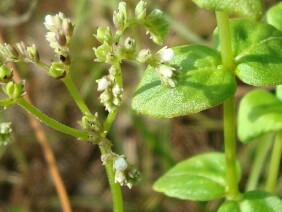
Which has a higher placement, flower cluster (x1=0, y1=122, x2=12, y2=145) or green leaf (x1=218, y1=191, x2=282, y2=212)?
flower cluster (x1=0, y1=122, x2=12, y2=145)

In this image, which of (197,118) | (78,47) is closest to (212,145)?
(197,118)

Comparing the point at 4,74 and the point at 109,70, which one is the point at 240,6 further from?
the point at 4,74

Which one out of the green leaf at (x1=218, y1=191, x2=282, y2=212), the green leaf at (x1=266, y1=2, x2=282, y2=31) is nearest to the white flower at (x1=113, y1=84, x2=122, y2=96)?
the green leaf at (x1=218, y1=191, x2=282, y2=212)

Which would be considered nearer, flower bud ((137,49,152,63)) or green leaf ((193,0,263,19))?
green leaf ((193,0,263,19))

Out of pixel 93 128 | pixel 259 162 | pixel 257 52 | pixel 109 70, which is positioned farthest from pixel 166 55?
pixel 259 162

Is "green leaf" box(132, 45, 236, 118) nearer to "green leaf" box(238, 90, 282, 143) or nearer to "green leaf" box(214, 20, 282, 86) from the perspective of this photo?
"green leaf" box(214, 20, 282, 86)

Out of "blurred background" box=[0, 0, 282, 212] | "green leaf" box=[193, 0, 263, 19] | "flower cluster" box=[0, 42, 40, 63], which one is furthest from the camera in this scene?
"blurred background" box=[0, 0, 282, 212]

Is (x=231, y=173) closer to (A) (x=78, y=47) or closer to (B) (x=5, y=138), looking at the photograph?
(B) (x=5, y=138)
